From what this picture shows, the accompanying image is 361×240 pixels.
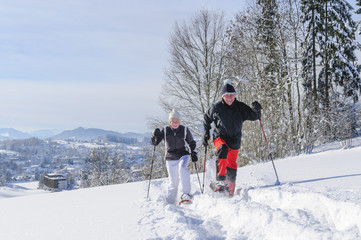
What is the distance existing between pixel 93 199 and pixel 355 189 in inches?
154

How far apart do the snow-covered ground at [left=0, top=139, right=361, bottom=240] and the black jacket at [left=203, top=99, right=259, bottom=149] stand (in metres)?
0.78

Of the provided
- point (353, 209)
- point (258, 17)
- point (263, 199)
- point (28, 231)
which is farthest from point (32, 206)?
point (258, 17)

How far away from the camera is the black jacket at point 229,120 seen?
450 cm

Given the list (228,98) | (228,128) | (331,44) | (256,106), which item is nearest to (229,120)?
(228,128)

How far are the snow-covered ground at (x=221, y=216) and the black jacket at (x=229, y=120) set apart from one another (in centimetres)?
78

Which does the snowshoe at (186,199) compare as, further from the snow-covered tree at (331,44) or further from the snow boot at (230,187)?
the snow-covered tree at (331,44)

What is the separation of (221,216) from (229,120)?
170cm

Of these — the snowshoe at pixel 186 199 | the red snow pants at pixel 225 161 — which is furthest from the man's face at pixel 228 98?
the snowshoe at pixel 186 199

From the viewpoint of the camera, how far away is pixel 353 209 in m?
2.45

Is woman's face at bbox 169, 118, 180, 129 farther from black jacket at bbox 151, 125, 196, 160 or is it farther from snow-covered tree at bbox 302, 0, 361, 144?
snow-covered tree at bbox 302, 0, 361, 144

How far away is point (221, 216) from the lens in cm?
321

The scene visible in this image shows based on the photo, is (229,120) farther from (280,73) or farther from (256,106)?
(280,73)

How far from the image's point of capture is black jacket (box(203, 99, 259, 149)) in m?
4.50

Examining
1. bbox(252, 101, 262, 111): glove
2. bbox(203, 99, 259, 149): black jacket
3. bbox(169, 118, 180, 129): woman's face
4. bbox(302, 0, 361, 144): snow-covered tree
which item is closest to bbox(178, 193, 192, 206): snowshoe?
bbox(203, 99, 259, 149): black jacket
